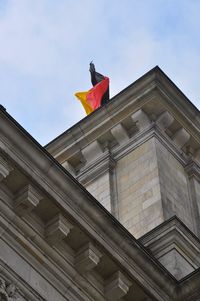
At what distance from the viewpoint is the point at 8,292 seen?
1502 cm

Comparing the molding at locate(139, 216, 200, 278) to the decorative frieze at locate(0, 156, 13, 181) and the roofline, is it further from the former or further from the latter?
the roofline

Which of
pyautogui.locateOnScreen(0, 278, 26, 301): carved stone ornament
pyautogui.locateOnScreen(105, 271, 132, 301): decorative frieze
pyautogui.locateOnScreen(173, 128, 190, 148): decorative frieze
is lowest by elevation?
pyautogui.locateOnScreen(0, 278, 26, 301): carved stone ornament

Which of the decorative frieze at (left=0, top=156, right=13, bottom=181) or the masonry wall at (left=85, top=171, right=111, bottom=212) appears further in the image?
the masonry wall at (left=85, top=171, right=111, bottom=212)

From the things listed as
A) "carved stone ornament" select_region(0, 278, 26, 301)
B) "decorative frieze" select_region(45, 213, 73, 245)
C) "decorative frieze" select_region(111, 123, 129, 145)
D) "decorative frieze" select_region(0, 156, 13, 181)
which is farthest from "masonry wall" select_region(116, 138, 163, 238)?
"carved stone ornament" select_region(0, 278, 26, 301)

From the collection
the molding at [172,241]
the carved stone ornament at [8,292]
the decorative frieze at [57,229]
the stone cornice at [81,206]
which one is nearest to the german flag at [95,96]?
the molding at [172,241]

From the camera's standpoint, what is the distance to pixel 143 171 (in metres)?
24.2

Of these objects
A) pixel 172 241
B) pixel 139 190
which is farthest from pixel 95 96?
pixel 172 241

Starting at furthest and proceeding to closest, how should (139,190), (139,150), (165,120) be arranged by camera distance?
(165,120)
(139,150)
(139,190)

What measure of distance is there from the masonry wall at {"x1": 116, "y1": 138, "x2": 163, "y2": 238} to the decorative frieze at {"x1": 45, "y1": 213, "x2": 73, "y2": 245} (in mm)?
5659

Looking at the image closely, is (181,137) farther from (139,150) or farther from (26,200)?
(26,200)

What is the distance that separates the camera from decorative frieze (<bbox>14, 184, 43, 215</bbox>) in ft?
53.1

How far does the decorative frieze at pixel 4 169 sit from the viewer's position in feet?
52.5

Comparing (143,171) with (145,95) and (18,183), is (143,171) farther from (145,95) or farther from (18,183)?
(18,183)

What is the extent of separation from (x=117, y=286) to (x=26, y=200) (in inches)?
81.7
